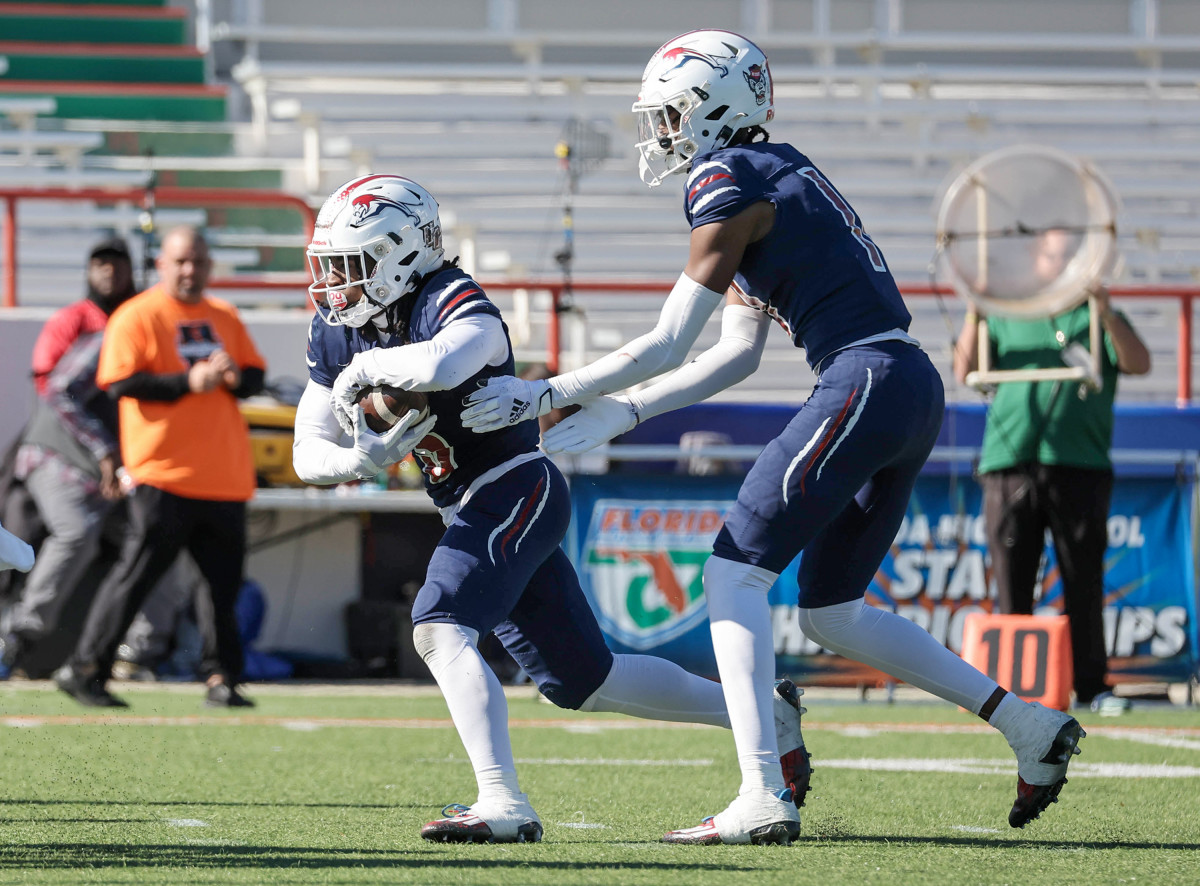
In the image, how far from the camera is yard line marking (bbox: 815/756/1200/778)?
503cm

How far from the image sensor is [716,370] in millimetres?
3768

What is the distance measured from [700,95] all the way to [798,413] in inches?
28.5

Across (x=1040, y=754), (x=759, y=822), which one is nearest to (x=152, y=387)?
(x=759, y=822)

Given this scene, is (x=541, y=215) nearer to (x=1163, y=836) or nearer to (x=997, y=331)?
(x=997, y=331)

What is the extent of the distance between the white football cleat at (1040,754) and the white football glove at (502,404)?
49.9 inches

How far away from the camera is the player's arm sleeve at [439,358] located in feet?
11.3

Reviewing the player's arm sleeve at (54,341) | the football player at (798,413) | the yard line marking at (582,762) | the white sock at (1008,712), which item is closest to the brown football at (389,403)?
the football player at (798,413)

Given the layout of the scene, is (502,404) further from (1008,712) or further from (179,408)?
(179,408)

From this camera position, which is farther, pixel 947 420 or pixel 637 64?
pixel 637 64

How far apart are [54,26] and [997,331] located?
463 inches

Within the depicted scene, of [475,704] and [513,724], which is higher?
[475,704]

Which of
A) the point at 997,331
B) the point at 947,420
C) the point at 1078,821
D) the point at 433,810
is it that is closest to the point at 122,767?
the point at 433,810

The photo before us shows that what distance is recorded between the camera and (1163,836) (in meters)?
3.81

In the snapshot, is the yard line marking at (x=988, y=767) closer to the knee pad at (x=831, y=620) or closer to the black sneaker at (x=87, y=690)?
the knee pad at (x=831, y=620)
